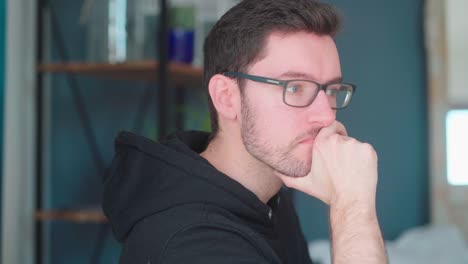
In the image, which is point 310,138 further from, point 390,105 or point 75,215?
point 390,105

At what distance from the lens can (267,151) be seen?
4.09 ft

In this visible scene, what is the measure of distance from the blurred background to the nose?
960 mm

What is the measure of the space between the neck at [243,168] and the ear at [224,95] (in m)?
0.05

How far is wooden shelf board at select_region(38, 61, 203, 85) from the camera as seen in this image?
86.0 inches

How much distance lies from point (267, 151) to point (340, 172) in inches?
5.7

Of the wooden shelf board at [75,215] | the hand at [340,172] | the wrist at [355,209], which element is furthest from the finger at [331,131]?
the wooden shelf board at [75,215]

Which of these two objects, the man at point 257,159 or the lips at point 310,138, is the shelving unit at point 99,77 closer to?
the man at point 257,159

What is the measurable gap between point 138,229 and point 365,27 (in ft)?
6.48

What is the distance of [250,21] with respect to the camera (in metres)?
1.29

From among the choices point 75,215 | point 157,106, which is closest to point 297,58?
point 75,215

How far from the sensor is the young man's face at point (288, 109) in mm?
1226

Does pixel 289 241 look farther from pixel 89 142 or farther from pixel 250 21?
pixel 89 142

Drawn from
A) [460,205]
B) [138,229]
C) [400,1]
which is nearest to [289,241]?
[138,229]

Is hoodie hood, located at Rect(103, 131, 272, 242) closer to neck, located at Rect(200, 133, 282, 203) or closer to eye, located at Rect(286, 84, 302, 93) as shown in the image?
neck, located at Rect(200, 133, 282, 203)
